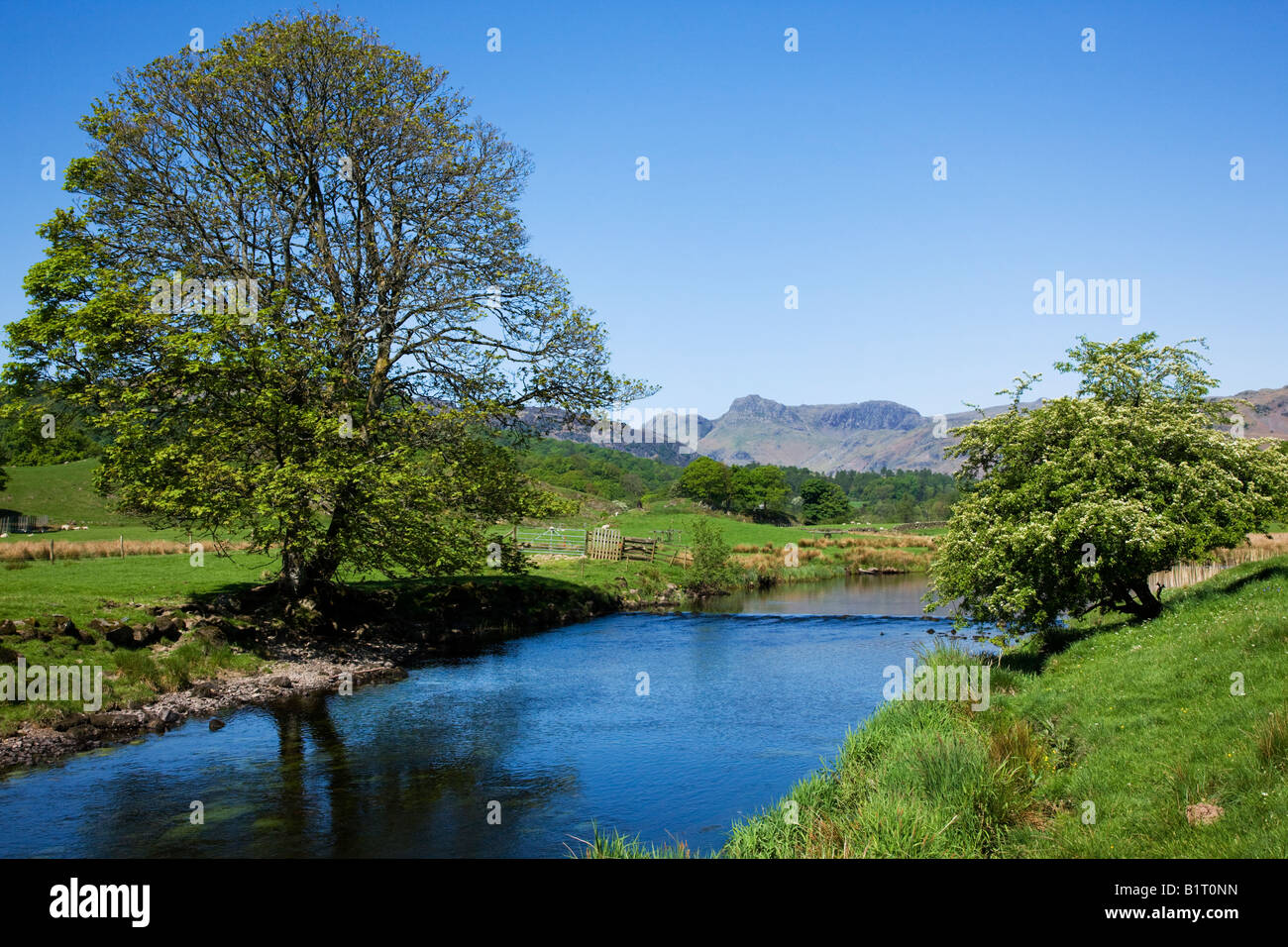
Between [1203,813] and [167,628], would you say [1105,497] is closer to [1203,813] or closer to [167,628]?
[1203,813]

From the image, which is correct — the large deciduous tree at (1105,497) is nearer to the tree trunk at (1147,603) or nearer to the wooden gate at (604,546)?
the tree trunk at (1147,603)

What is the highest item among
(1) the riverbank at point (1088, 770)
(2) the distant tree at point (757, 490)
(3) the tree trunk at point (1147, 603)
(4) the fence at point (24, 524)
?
(2) the distant tree at point (757, 490)

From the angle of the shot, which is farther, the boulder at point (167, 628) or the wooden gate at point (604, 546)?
the wooden gate at point (604, 546)

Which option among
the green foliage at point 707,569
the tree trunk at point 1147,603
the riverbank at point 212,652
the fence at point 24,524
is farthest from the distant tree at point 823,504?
the tree trunk at point 1147,603

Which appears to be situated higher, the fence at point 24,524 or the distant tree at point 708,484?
the distant tree at point 708,484

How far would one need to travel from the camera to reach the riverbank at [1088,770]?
34.8ft

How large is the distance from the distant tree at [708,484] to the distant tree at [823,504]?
638 inches

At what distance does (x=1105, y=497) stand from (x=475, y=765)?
654 inches

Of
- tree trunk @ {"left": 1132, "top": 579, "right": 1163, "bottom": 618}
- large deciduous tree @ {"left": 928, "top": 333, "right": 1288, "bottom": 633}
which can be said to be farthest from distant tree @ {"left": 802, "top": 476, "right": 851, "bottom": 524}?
tree trunk @ {"left": 1132, "top": 579, "right": 1163, "bottom": 618}

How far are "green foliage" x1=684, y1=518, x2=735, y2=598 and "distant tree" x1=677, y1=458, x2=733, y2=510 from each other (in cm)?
10770

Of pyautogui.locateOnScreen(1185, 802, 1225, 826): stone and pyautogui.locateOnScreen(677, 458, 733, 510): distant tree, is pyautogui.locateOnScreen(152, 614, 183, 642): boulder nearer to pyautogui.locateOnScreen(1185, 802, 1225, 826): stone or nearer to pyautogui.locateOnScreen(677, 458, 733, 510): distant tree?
pyautogui.locateOnScreen(1185, 802, 1225, 826): stone

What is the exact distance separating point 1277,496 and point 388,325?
28.5 metres
